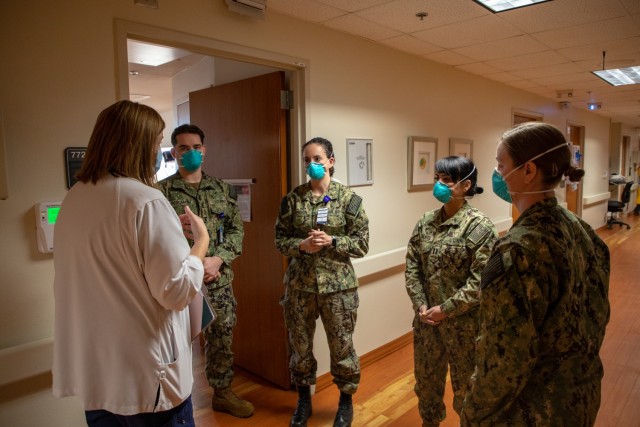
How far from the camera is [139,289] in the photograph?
1.17 metres

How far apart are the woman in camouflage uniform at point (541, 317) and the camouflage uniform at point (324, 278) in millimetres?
1246

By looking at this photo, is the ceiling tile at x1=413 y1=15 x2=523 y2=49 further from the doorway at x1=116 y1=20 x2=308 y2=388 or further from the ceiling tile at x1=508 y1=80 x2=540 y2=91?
the ceiling tile at x1=508 y1=80 x2=540 y2=91

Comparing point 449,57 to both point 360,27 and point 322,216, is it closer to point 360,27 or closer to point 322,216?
point 360,27

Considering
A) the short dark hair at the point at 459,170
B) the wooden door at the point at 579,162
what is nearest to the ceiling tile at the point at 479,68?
the short dark hair at the point at 459,170

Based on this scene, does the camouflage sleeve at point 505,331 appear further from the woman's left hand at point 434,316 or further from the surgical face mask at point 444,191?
the surgical face mask at point 444,191

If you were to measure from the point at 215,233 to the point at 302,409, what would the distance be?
1.13 meters

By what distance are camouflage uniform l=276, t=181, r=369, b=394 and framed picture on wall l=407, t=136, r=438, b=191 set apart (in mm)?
1351

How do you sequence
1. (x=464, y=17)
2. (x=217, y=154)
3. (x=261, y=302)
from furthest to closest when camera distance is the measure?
(x=217, y=154) → (x=261, y=302) → (x=464, y=17)

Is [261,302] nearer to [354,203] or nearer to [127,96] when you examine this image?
[354,203]

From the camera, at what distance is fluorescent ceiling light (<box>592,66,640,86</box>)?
14.9 feet

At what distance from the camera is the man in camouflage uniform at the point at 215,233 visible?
7.55ft

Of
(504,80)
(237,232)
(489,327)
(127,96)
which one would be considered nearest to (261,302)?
(237,232)

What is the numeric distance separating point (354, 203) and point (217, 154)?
1.39m

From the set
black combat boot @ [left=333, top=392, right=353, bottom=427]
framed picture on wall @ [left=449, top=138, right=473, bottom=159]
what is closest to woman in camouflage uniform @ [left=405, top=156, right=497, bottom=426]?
black combat boot @ [left=333, top=392, right=353, bottom=427]
